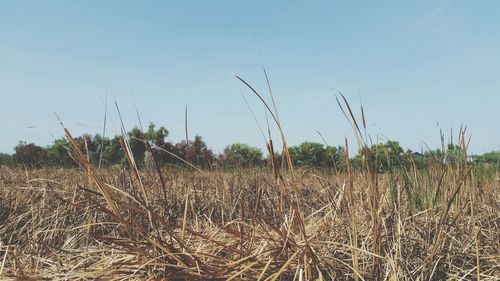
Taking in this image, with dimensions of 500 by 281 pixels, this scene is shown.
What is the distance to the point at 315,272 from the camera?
1.29 metres

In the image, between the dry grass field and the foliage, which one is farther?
the foliage

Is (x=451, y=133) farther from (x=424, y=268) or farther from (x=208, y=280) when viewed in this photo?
(x=208, y=280)

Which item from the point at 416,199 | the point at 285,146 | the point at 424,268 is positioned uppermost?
the point at 285,146

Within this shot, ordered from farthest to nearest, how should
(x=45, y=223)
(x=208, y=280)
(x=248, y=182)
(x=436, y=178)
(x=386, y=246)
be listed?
(x=248, y=182)
(x=45, y=223)
(x=436, y=178)
(x=386, y=246)
(x=208, y=280)

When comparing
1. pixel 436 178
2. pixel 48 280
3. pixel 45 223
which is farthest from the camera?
pixel 45 223

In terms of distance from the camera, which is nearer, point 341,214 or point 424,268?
point 424,268

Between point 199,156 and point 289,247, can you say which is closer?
point 289,247

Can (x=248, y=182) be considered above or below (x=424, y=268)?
above

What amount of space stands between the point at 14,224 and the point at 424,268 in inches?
137

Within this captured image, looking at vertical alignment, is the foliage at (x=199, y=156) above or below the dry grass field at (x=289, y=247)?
above

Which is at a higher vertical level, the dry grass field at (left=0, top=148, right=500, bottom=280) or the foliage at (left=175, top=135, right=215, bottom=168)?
the foliage at (left=175, top=135, right=215, bottom=168)

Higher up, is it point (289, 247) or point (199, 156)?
point (199, 156)

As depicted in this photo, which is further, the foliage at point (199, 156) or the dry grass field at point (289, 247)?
the foliage at point (199, 156)

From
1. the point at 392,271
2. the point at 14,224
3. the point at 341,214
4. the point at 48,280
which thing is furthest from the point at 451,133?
the point at 14,224
